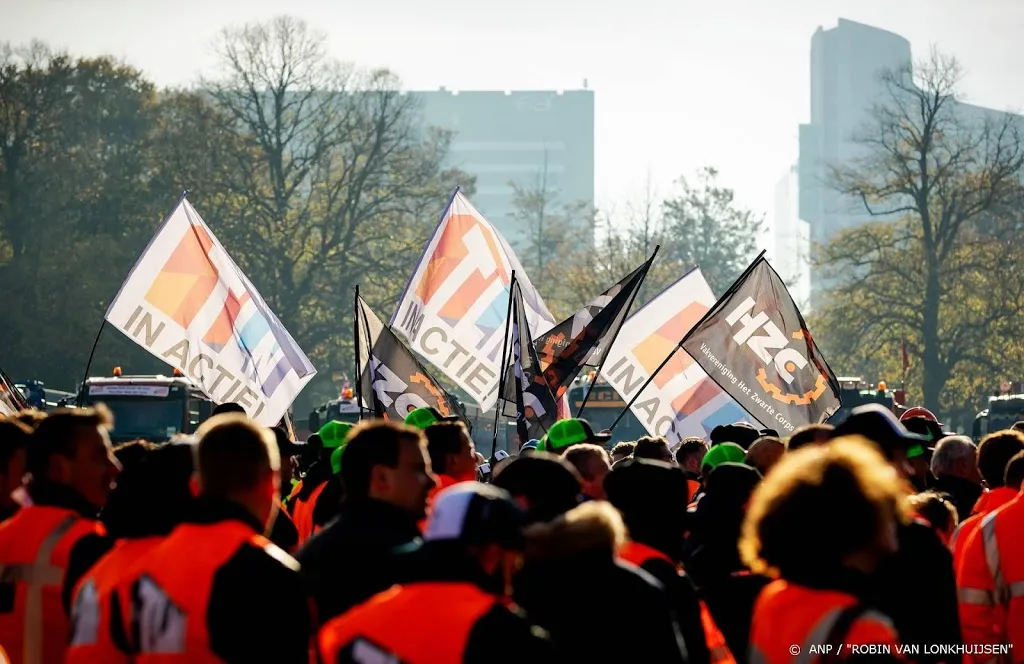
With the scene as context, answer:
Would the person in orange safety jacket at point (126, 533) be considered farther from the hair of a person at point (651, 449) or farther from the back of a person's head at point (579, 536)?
the hair of a person at point (651, 449)

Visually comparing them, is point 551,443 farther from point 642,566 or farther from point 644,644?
point 644,644

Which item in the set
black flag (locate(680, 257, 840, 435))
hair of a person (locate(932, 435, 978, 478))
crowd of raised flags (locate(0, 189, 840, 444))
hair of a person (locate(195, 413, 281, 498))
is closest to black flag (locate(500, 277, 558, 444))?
crowd of raised flags (locate(0, 189, 840, 444))

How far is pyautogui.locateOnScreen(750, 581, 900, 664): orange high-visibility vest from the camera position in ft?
13.4

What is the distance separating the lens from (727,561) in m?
6.52

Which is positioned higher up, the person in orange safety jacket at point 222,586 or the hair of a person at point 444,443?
the hair of a person at point 444,443

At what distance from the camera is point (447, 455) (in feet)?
26.1

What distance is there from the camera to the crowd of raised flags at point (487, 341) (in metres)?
13.9

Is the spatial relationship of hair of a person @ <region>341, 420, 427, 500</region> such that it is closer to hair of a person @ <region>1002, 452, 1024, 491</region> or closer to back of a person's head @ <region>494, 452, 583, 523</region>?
back of a person's head @ <region>494, 452, 583, 523</region>

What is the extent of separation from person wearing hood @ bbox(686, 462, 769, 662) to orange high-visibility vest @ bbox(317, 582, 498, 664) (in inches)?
95.3

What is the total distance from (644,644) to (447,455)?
12.0ft

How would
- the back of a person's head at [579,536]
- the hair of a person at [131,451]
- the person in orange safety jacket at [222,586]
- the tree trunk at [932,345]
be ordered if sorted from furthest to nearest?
the tree trunk at [932,345] < the hair of a person at [131,451] < the person in orange safety jacket at [222,586] < the back of a person's head at [579,536]

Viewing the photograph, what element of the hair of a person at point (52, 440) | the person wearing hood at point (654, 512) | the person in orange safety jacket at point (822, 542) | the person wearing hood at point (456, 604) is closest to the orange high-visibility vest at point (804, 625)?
the person in orange safety jacket at point (822, 542)

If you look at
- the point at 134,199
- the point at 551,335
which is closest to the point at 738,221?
the point at 134,199

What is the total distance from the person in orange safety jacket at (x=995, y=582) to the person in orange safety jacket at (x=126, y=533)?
3149 millimetres
